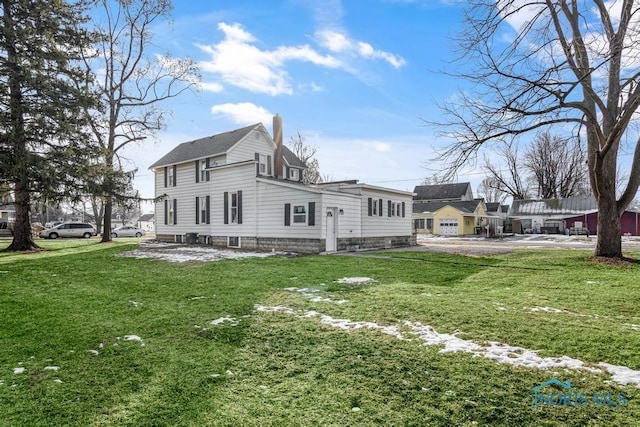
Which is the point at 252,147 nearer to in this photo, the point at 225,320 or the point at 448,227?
the point at 225,320

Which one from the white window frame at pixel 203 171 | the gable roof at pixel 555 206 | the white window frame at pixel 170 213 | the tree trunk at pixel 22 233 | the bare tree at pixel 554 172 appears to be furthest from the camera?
the bare tree at pixel 554 172

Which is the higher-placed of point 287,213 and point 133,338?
point 287,213

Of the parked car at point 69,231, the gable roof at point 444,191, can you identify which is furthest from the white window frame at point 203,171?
the gable roof at point 444,191

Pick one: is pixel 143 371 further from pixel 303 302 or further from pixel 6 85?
pixel 6 85

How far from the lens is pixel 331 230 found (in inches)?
691

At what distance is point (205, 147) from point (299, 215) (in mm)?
9971

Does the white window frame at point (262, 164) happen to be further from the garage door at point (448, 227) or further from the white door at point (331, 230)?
the garage door at point (448, 227)

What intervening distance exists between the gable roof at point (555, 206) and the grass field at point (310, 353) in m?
42.7

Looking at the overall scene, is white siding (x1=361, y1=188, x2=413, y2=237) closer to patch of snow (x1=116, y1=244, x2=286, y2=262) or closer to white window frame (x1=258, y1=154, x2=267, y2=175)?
patch of snow (x1=116, y1=244, x2=286, y2=262)

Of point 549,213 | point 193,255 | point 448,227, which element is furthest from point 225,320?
point 549,213

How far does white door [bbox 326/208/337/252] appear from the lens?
17.3 m

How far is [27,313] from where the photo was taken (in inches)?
243

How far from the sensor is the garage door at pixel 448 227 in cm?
4134

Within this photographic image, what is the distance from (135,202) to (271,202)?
24.4 feet
